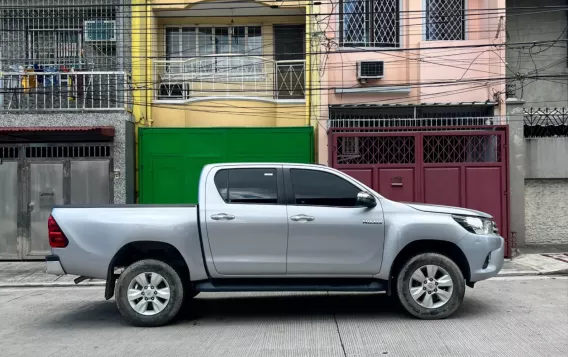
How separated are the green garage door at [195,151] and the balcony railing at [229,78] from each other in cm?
134

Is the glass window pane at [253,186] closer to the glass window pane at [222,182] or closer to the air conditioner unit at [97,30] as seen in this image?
the glass window pane at [222,182]

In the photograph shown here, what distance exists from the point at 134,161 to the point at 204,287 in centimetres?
718

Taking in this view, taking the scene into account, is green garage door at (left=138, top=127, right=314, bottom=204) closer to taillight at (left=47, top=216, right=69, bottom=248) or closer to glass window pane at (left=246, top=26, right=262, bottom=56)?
glass window pane at (left=246, top=26, right=262, bottom=56)

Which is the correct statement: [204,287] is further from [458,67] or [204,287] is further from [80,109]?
[458,67]

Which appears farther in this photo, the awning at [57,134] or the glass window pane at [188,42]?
the glass window pane at [188,42]

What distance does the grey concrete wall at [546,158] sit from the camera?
12.5m

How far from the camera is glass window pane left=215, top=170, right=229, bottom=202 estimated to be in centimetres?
647

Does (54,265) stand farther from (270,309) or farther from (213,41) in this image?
(213,41)

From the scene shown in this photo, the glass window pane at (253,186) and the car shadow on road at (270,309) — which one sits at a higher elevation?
the glass window pane at (253,186)

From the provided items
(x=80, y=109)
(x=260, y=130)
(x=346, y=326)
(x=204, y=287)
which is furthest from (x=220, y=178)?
(x=80, y=109)

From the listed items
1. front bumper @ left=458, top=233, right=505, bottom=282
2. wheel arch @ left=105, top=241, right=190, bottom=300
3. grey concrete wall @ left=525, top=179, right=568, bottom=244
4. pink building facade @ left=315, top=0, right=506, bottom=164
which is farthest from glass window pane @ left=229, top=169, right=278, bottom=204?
grey concrete wall @ left=525, top=179, right=568, bottom=244

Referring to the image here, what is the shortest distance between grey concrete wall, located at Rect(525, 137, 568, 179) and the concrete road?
4970mm

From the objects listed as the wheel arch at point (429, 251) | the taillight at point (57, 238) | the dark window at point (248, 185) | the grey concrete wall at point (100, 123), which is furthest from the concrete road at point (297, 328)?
the grey concrete wall at point (100, 123)

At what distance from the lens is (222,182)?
6539 mm
